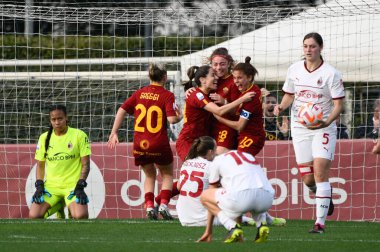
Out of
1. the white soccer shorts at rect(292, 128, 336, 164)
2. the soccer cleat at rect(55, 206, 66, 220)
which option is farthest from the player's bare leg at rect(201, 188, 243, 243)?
the soccer cleat at rect(55, 206, 66, 220)

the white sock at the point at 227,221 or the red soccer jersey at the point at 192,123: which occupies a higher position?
the red soccer jersey at the point at 192,123

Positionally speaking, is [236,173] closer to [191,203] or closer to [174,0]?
[191,203]

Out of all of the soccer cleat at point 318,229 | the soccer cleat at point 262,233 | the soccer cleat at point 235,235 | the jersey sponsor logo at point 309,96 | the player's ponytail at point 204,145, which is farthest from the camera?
the jersey sponsor logo at point 309,96

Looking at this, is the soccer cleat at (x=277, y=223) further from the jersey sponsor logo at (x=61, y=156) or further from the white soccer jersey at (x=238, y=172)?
the jersey sponsor logo at (x=61, y=156)

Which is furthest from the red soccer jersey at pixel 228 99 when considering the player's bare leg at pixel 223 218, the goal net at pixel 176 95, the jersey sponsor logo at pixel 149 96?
the player's bare leg at pixel 223 218

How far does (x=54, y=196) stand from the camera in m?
15.5

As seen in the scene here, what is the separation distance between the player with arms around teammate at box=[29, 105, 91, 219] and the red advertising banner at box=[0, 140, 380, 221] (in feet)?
5.74

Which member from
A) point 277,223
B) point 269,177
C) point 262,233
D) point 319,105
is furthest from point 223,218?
point 269,177

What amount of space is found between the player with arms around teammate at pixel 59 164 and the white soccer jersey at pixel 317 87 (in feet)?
11.5

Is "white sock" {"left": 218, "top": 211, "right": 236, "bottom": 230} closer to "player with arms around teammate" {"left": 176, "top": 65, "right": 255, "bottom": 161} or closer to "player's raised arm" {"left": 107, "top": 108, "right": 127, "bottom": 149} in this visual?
"player with arms around teammate" {"left": 176, "top": 65, "right": 255, "bottom": 161}

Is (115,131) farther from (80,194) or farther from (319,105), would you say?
(319,105)

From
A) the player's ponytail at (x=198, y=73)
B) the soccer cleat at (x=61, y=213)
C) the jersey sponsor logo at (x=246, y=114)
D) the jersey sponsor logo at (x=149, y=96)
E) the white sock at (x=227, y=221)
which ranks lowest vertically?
the soccer cleat at (x=61, y=213)

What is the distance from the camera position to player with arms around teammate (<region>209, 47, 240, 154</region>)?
14.0m

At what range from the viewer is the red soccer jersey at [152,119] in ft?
49.0
